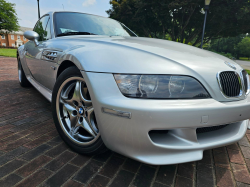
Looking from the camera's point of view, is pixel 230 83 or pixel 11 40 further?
pixel 11 40

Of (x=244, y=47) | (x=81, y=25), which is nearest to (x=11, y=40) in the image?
(x=81, y=25)

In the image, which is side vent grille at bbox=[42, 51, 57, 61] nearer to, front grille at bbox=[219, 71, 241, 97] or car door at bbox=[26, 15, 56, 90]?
car door at bbox=[26, 15, 56, 90]

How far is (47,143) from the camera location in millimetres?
1910

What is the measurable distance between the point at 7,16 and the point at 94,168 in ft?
172

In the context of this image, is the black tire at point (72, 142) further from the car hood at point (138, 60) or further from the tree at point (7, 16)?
the tree at point (7, 16)

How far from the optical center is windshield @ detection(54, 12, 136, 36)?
8.38 feet

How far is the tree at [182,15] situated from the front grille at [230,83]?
14973 millimetres

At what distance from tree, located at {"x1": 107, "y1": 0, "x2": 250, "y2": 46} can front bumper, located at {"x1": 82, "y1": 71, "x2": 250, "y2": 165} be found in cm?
1537

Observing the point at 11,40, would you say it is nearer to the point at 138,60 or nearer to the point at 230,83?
the point at 138,60

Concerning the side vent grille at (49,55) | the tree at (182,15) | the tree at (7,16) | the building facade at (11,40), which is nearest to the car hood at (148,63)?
the side vent grille at (49,55)

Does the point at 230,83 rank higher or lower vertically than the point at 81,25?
lower

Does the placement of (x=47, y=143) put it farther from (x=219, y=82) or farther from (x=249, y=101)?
(x=249, y=101)

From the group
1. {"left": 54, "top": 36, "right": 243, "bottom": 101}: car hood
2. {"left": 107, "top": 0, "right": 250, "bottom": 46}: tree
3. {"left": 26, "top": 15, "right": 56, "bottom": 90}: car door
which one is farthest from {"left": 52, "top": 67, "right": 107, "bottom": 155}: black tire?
{"left": 107, "top": 0, "right": 250, "bottom": 46}: tree

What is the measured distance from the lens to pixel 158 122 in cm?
121
